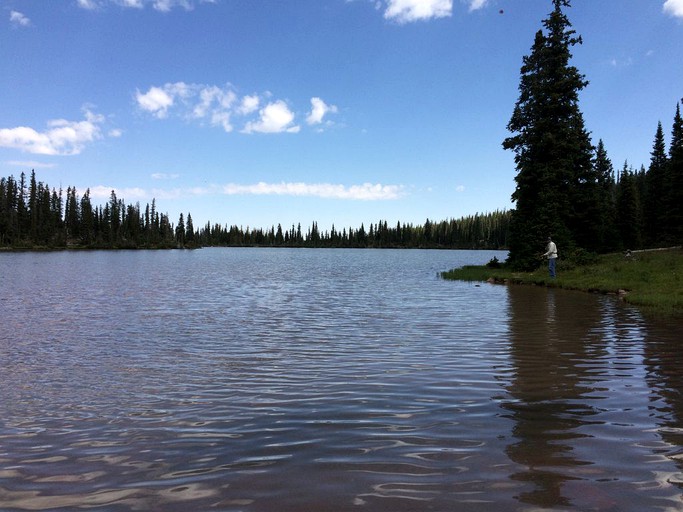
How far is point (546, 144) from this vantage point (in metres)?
37.9

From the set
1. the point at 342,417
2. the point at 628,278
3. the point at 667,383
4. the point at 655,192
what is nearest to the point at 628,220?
the point at 655,192

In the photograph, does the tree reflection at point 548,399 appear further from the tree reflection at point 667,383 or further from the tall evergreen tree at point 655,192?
the tall evergreen tree at point 655,192

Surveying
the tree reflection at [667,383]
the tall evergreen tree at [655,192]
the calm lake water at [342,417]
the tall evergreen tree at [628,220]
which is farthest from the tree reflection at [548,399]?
the tall evergreen tree at [655,192]

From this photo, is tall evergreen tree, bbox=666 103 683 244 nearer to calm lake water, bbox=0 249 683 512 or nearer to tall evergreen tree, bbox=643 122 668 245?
tall evergreen tree, bbox=643 122 668 245

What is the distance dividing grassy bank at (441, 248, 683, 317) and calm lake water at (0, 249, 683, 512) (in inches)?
200

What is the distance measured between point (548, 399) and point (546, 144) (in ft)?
114

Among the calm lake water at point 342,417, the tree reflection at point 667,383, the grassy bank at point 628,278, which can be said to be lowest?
the calm lake water at point 342,417

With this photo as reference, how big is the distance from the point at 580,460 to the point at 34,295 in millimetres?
27083

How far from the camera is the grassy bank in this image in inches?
785

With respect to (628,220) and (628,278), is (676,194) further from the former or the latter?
(628,278)

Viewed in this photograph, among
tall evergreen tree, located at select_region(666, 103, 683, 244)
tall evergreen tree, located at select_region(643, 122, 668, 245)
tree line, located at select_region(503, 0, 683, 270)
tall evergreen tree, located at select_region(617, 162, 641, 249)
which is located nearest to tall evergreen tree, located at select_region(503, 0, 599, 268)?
tree line, located at select_region(503, 0, 683, 270)

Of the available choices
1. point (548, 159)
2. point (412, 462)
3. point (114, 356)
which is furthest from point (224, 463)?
point (548, 159)

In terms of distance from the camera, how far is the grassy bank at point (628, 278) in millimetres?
19938

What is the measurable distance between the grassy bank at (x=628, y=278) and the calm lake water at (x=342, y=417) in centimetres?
→ 509
